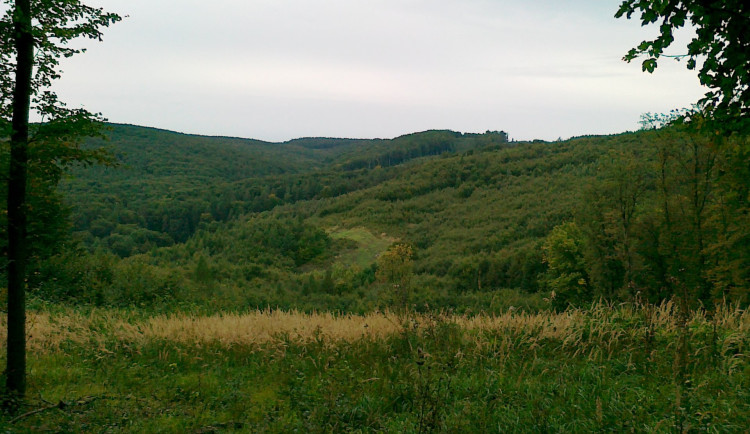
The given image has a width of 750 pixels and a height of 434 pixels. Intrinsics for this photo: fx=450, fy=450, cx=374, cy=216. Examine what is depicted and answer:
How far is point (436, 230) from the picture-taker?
3703 inches

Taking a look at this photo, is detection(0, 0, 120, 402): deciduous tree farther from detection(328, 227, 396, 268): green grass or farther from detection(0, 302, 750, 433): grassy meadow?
detection(328, 227, 396, 268): green grass

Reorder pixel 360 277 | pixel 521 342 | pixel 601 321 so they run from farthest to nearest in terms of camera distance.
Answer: pixel 360 277
pixel 601 321
pixel 521 342

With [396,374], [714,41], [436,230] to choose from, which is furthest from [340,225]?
[714,41]

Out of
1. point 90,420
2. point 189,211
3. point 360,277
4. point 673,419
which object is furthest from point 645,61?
point 189,211

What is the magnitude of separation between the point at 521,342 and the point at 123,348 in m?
5.87

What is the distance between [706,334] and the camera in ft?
18.6

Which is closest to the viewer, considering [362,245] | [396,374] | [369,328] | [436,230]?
[396,374]

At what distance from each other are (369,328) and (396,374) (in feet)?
5.13

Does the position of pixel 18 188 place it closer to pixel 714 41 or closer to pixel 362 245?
pixel 714 41

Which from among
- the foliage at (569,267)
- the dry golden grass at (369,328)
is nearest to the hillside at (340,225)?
the foliage at (569,267)

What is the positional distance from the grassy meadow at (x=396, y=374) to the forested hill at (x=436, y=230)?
118cm

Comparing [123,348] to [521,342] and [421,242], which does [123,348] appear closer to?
[521,342]

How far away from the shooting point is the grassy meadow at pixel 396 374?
4.03 meters

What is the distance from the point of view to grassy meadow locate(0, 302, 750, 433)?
403 cm
